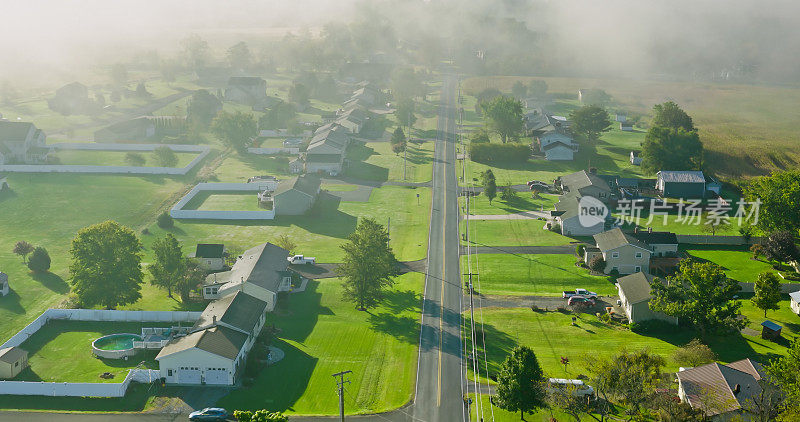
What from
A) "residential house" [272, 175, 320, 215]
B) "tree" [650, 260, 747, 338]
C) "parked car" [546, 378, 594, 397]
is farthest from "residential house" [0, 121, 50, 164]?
"tree" [650, 260, 747, 338]

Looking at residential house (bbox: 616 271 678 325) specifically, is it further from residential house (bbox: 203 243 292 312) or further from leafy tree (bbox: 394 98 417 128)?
leafy tree (bbox: 394 98 417 128)

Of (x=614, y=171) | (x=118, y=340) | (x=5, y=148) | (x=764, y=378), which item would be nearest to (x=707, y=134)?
(x=614, y=171)

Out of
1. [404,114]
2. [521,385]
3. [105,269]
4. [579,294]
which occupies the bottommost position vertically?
[579,294]

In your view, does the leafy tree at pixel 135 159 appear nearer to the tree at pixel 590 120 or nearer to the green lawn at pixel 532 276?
the green lawn at pixel 532 276

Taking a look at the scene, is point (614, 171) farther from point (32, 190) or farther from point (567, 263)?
point (32, 190)

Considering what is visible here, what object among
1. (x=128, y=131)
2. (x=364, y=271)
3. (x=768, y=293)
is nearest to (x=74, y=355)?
(x=364, y=271)

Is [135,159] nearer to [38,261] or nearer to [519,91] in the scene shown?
[38,261]

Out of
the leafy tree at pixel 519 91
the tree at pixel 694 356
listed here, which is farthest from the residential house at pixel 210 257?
the leafy tree at pixel 519 91
